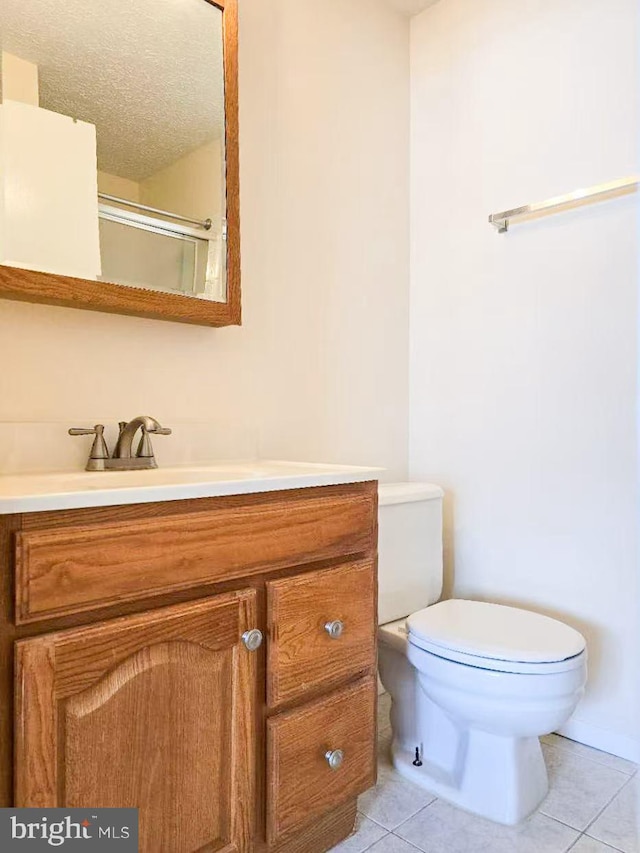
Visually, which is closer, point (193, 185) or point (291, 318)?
point (193, 185)

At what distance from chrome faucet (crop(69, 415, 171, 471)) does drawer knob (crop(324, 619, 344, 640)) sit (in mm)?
536

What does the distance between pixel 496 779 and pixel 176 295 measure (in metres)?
1.37

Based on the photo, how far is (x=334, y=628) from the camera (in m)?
1.18

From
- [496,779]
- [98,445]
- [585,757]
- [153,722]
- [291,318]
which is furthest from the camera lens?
[291,318]

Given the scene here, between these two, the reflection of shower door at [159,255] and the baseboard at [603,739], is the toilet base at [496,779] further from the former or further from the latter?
the reflection of shower door at [159,255]

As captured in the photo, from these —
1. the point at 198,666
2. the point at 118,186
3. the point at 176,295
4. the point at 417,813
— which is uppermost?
the point at 118,186

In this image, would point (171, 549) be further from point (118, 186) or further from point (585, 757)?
point (585, 757)

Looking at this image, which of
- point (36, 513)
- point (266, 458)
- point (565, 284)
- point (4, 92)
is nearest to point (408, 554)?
point (266, 458)

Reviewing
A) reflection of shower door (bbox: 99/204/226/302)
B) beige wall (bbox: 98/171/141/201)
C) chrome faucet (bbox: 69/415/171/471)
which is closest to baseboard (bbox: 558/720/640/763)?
chrome faucet (bbox: 69/415/171/471)

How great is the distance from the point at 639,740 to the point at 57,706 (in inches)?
60.4

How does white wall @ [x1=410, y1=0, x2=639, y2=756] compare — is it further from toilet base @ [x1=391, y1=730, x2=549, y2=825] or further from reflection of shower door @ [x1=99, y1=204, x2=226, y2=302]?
reflection of shower door @ [x1=99, y1=204, x2=226, y2=302]

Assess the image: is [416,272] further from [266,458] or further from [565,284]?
[266,458]

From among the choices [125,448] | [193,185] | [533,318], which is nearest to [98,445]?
[125,448]

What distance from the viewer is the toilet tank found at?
1634 millimetres
